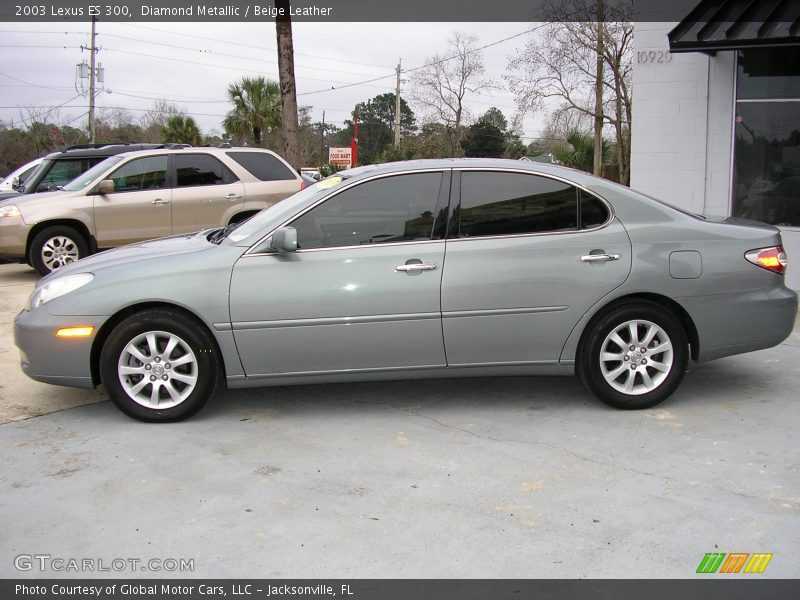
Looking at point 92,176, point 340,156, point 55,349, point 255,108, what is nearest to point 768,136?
point 55,349

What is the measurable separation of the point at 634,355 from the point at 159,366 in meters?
3.03

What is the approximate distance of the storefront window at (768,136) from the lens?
10070 millimetres

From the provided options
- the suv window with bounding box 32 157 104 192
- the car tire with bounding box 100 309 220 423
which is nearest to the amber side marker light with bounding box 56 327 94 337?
the car tire with bounding box 100 309 220 423

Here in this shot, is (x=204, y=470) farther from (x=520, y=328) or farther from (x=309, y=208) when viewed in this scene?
(x=520, y=328)

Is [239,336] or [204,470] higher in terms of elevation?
[239,336]

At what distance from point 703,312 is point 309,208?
2.64 m

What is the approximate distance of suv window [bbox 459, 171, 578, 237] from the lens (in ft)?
17.7

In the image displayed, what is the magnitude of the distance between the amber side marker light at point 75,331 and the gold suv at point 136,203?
616 cm

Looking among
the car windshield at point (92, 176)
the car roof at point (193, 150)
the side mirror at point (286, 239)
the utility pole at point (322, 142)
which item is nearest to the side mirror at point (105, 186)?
the car windshield at point (92, 176)

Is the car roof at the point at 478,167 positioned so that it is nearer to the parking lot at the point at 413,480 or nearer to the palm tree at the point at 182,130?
the parking lot at the point at 413,480

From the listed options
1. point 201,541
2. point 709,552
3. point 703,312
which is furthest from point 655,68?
point 201,541

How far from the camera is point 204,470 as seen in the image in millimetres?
4516

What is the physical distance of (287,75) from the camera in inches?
603
